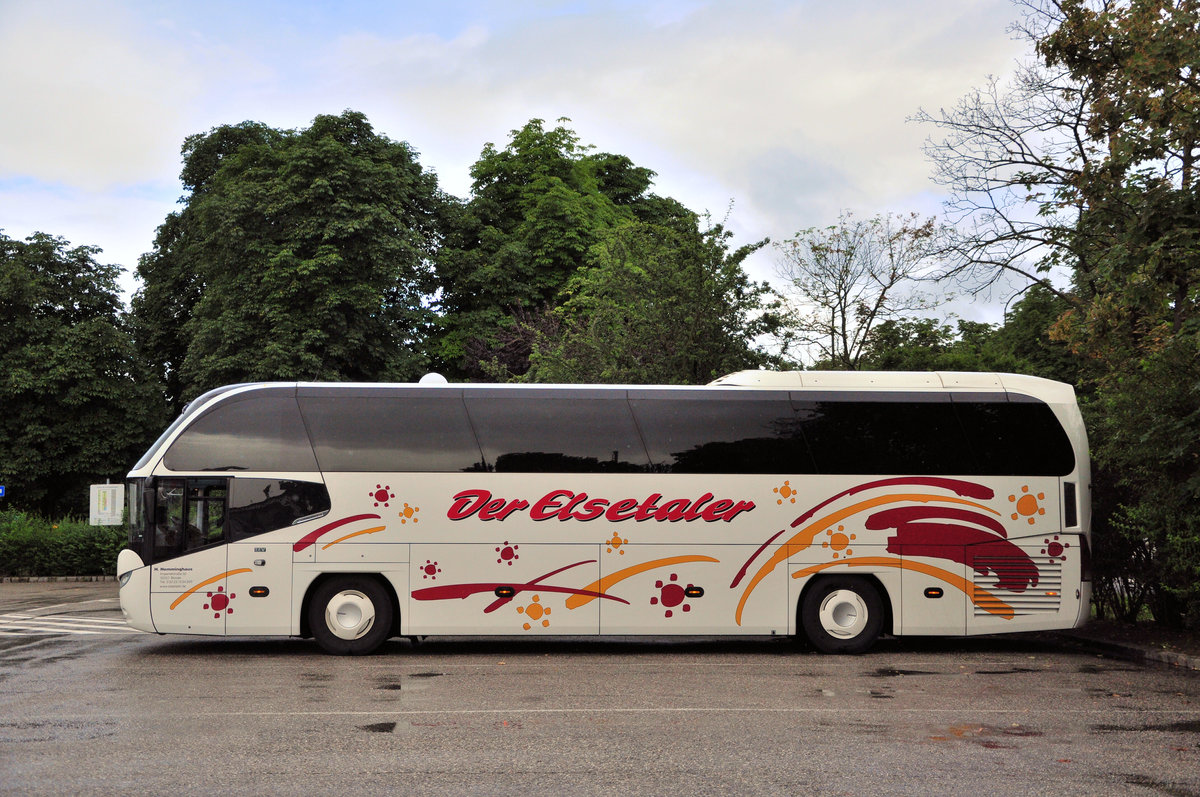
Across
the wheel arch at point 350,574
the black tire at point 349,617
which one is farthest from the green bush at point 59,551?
the black tire at point 349,617

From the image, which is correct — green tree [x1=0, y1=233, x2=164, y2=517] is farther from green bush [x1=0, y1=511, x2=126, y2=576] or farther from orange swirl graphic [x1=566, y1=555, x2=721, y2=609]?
orange swirl graphic [x1=566, y1=555, x2=721, y2=609]

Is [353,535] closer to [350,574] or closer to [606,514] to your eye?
[350,574]

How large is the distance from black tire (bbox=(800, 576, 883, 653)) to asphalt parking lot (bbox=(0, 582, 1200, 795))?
0.87 ft

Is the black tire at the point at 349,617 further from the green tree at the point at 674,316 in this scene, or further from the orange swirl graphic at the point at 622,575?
the green tree at the point at 674,316

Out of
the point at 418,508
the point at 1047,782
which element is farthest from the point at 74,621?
the point at 1047,782

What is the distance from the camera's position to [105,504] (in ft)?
96.9

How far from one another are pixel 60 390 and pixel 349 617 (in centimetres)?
3354

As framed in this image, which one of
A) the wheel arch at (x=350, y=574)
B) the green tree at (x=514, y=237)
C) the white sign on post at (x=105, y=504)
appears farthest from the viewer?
the green tree at (x=514, y=237)

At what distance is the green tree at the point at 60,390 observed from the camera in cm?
4172

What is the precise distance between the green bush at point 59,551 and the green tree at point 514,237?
13.9m

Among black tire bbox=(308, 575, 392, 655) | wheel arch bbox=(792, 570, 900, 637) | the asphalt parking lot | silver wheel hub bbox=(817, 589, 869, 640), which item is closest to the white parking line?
the asphalt parking lot

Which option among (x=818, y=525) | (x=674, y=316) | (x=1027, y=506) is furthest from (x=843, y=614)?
(x=674, y=316)

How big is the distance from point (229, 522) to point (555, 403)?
4354 millimetres

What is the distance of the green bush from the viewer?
1184 inches
